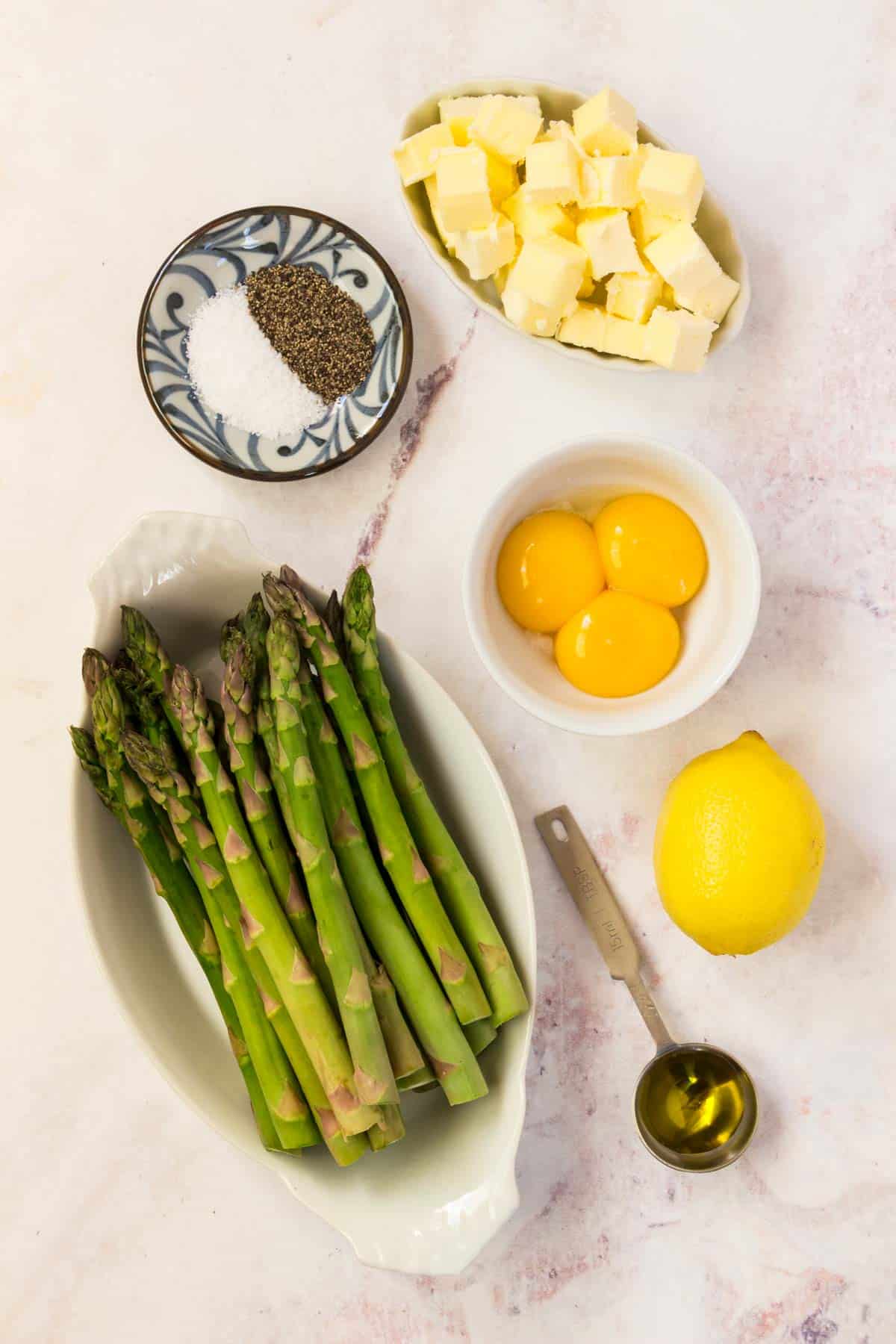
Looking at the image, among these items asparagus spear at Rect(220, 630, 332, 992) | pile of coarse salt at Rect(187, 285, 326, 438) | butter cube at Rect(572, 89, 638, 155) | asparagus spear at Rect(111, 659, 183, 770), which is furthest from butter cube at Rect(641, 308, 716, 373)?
asparagus spear at Rect(111, 659, 183, 770)

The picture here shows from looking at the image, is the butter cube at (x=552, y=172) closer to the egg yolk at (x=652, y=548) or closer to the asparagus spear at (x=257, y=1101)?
the egg yolk at (x=652, y=548)

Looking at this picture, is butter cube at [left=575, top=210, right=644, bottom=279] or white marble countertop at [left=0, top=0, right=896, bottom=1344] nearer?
butter cube at [left=575, top=210, right=644, bottom=279]

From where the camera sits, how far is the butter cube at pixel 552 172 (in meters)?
1.41

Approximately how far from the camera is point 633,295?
145cm

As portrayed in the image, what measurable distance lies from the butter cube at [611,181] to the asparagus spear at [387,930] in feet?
2.54

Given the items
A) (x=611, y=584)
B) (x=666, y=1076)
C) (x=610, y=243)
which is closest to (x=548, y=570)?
(x=611, y=584)

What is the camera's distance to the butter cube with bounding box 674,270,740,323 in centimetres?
144

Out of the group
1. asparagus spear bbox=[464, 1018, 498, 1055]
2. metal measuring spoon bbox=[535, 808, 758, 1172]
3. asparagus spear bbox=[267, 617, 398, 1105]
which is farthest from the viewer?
metal measuring spoon bbox=[535, 808, 758, 1172]

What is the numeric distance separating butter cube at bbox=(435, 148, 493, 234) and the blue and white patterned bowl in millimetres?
163

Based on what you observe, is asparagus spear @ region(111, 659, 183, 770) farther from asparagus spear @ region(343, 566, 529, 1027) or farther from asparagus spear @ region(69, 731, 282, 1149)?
asparagus spear @ region(343, 566, 529, 1027)

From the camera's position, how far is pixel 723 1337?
5.09ft

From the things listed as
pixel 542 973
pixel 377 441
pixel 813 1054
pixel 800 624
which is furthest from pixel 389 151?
pixel 813 1054

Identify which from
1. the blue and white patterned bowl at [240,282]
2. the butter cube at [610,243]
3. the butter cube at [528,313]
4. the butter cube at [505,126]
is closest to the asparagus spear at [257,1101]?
the blue and white patterned bowl at [240,282]

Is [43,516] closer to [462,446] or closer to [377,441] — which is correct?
[377,441]
